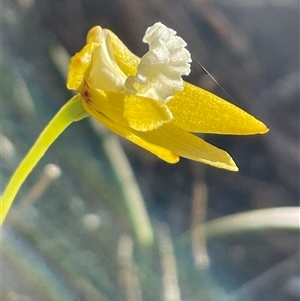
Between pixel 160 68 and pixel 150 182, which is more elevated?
pixel 150 182

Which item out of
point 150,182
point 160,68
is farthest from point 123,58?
point 150,182

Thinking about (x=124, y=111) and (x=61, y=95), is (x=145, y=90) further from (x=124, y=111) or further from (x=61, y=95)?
(x=61, y=95)

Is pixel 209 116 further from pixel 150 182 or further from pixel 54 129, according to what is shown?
pixel 150 182

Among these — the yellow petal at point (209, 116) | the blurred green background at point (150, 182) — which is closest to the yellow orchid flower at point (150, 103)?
the yellow petal at point (209, 116)

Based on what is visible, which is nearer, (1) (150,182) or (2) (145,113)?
(2) (145,113)

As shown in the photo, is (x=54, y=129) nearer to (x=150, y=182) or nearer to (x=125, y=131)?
(x=125, y=131)

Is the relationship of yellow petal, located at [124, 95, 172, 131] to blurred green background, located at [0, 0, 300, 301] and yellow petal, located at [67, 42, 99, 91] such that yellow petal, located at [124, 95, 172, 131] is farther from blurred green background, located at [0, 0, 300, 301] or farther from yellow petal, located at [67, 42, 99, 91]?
blurred green background, located at [0, 0, 300, 301]
